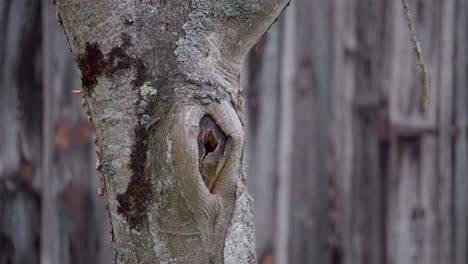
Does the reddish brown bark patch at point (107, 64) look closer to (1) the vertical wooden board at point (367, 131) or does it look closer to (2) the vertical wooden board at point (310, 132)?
Answer: (2) the vertical wooden board at point (310, 132)

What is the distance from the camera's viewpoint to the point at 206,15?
61 centimetres

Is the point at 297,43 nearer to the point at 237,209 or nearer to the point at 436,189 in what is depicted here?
the point at 436,189

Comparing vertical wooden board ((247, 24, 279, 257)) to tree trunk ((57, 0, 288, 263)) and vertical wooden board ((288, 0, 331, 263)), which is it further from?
tree trunk ((57, 0, 288, 263))

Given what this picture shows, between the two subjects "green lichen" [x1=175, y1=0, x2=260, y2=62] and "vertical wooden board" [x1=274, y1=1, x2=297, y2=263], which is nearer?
"green lichen" [x1=175, y1=0, x2=260, y2=62]

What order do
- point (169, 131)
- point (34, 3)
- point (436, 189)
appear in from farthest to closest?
point (436, 189) → point (34, 3) → point (169, 131)

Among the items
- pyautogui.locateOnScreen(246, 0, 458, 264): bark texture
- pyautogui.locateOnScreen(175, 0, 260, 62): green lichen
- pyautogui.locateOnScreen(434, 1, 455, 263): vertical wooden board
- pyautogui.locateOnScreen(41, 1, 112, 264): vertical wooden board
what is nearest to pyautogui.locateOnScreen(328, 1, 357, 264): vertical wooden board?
pyautogui.locateOnScreen(246, 0, 458, 264): bark texture

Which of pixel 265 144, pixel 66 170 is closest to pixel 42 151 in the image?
pixel 66 170

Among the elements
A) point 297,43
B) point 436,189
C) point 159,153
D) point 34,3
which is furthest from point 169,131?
point 436,189

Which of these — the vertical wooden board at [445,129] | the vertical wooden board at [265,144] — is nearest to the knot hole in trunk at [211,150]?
the vertical wooden board at [265,144]

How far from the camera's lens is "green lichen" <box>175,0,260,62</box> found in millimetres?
602

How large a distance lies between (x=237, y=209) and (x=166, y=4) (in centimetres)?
19

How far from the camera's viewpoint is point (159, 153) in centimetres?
59

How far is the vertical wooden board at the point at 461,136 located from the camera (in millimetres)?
2139

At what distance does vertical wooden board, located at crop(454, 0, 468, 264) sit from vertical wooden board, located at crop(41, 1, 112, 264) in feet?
3.75
